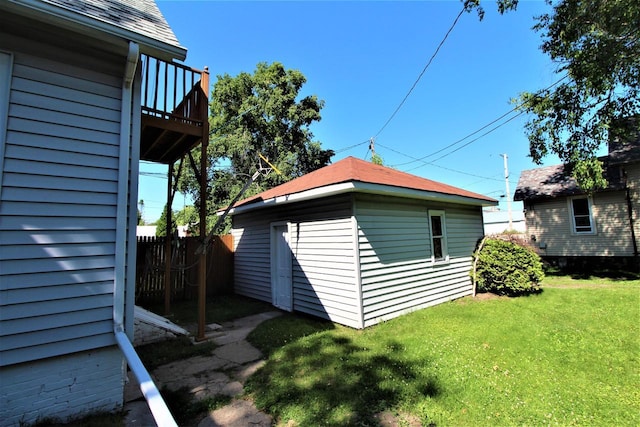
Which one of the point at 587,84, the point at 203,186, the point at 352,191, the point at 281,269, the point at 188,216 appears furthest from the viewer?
the point at 188,216

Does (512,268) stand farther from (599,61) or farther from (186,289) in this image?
(186,289)

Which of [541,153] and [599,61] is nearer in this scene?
[599,61]

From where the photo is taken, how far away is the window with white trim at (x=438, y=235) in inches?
291

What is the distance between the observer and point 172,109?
4656 millimetres

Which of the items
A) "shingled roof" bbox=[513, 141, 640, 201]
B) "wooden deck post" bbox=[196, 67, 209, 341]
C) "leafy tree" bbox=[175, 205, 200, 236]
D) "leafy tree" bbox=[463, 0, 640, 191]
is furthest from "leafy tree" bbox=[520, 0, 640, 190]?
"leafy tree" bbox=[175, 205, 200, 236]

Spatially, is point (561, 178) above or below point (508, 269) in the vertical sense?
above

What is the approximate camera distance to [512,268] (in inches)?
299

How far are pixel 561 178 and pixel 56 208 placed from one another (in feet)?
56.8

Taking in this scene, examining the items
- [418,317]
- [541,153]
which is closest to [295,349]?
[418,317]

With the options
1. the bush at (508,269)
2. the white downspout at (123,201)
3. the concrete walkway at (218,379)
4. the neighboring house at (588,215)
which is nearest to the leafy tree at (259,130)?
the bush at (508,269)

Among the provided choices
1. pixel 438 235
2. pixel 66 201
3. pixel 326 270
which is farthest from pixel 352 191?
pixel 66 201

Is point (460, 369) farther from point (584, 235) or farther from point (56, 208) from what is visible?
point (584, 235)

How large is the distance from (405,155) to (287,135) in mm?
9061

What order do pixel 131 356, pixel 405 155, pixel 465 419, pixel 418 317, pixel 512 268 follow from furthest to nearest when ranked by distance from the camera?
1. pixel 405 155
2. pixel 512 268
3. pixel 418 317
4. pixel 465 419
5. pixel 131 356
